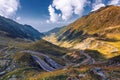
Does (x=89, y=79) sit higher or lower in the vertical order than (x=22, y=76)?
lower

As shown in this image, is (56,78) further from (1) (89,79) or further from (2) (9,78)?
(2) (9,78)

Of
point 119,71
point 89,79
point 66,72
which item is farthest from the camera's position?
point 119,71

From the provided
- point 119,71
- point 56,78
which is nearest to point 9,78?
point 56,78

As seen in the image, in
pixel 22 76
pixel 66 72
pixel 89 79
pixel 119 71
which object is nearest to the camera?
pixel 89 79

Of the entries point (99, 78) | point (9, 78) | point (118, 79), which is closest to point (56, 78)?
point (99, 78)

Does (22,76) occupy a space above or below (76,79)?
above

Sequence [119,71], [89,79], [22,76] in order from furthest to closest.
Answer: [22,76] < [119,71] < [89,79]

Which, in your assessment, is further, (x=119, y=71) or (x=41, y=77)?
(x=119, y=71)

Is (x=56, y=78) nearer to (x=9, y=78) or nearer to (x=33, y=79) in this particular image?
(x=33, y=79)

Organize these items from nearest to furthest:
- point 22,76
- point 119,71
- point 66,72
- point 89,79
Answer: point 89,79 → point 66,72 → point 119,71 → point 22,76
